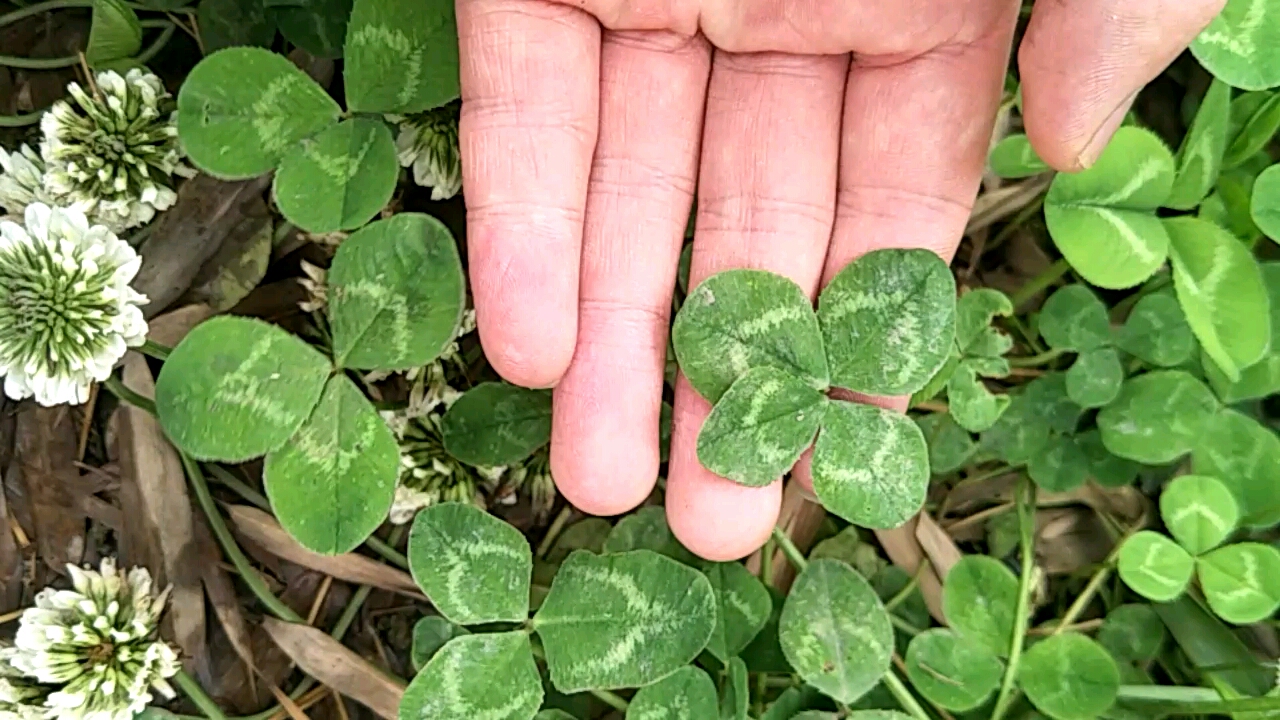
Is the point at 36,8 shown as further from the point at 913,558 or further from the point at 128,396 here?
the point at 913,558

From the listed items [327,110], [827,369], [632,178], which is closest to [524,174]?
[632,178]

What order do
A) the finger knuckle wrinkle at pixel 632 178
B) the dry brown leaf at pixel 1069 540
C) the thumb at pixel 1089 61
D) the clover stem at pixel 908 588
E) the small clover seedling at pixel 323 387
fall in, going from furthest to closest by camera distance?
the dry brown leaf at pixel 1069 540 < the clover stem at pixel 908 588 < the finger knuckle wrinkle at pixel 632 178 < the small clover seedling at pixel 323 387 < the thumb at pixel 1089 61

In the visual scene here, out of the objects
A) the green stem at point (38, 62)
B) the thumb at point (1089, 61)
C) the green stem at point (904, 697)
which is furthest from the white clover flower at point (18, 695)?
the thumb at point (1089, 61)

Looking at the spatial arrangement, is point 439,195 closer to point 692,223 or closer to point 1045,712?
point 692,223

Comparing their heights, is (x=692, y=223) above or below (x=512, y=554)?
above

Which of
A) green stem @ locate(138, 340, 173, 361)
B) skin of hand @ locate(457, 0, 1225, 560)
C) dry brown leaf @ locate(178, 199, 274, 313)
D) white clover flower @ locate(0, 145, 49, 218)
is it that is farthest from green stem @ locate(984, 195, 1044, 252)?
white clover flower @ locate(0, 145, 49, 218)

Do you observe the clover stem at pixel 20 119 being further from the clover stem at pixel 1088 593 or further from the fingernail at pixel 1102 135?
the clover stem at pixel 1088 593

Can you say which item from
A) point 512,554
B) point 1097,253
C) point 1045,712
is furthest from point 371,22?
point 1045,712

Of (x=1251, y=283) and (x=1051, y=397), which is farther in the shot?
(x=1051, y=397)
